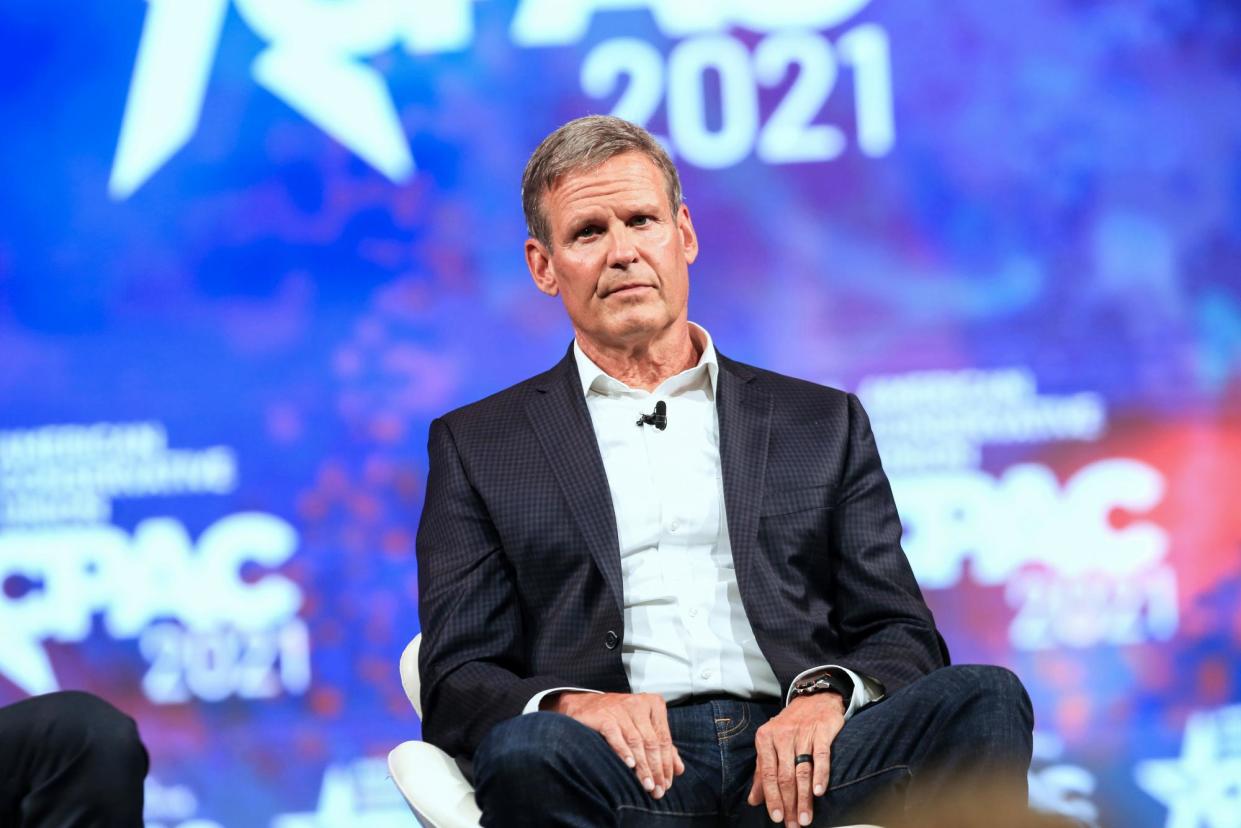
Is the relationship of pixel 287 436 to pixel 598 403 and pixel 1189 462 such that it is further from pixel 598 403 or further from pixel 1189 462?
pixel 1189 462

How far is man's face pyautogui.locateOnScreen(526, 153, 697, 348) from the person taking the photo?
2.64m

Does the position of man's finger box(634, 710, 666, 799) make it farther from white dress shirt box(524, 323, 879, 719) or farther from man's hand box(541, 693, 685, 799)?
white dress shirt box(524, 323, 879, 719)

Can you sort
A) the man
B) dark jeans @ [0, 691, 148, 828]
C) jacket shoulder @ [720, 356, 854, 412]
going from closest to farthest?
dark jeans @ [0, 691, 148, 828] → the man → jacket shoulder @ [720, 356, 854, 412]

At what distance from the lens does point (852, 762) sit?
2.11 m

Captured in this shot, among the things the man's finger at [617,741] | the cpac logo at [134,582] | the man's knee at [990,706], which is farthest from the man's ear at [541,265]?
the cpac logo at [134,582]

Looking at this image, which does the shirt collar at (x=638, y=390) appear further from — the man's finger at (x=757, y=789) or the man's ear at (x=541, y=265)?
the man's finger at (x=757, y=789)

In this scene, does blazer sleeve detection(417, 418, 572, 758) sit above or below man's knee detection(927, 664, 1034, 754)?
above

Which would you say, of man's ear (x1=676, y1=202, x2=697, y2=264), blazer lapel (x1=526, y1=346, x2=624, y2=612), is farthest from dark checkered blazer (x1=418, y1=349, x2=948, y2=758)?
man's ear (x1=676, y1=202, x2=697, y2=264)

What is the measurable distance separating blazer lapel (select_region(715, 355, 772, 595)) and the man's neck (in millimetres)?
93

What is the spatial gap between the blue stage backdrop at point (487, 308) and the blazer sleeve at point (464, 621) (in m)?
1.34

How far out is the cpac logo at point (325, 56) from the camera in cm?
389

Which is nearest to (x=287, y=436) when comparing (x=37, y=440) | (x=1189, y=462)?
(x=37, y=440)

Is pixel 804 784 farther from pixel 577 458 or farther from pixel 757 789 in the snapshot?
pixel 577 458

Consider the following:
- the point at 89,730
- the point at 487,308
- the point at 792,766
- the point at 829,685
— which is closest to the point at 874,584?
the point at 829,685
